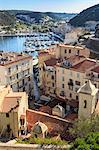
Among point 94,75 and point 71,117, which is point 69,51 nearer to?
point 94,75

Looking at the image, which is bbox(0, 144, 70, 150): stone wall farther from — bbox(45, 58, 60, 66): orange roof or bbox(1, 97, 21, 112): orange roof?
bbox(45, 58, 60, 66): orange roof

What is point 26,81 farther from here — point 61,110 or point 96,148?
point 96,148

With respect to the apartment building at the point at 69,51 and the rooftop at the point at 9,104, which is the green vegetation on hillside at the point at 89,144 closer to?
the rooftop at the point at 9,104

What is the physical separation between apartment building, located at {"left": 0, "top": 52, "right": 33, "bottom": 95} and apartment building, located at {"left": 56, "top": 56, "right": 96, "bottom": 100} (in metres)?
6.37

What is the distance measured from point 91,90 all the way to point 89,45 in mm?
37935

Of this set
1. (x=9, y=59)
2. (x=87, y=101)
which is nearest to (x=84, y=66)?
(x=9, y=59)

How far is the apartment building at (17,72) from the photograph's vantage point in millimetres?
55125

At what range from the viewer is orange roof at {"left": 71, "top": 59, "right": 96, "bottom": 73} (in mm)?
51987

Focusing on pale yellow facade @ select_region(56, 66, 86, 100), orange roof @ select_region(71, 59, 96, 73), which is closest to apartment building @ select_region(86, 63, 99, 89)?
pale yellow facade @ select_region(56, 66, 86, 100)

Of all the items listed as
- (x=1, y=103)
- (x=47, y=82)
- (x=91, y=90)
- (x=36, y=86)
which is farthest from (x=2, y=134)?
(x=36, y=86)

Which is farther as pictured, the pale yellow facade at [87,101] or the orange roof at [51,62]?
the orange roof at [51,62]

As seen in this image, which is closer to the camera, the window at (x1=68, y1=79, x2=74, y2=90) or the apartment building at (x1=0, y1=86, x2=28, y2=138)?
the apartment building at (x1=0, y1=86, x2=28, y2=138)

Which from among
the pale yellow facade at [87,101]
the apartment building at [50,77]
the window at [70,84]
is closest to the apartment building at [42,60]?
the apartment building at [50,77]

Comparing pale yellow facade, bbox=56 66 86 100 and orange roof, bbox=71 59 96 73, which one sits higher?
orange roof, bbox=71 59 96 73
